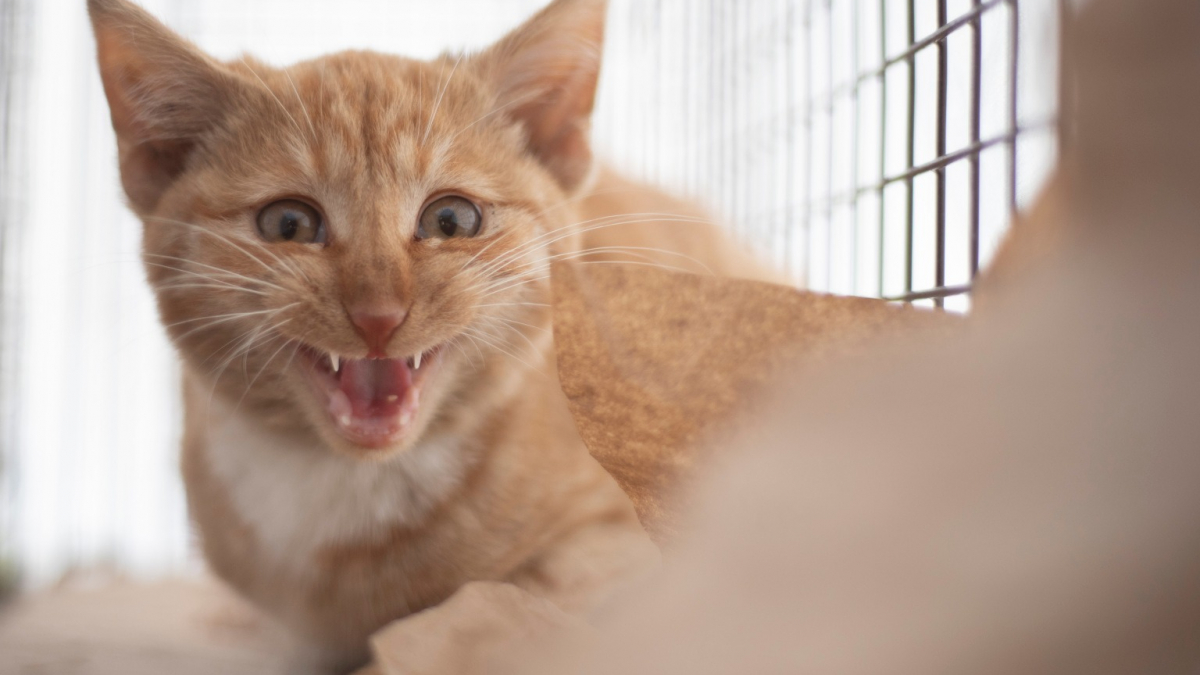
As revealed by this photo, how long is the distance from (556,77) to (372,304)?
43 cm

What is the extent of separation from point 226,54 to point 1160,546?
122cm

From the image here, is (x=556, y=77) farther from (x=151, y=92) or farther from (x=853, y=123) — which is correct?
(x=151, y=92)

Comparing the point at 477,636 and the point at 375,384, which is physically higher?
the point at 375,384

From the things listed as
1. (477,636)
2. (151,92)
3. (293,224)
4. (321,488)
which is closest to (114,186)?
(151,92)

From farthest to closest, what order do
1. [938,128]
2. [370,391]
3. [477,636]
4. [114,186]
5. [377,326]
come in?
1. [114,186]
2. [370,391]
3. [377,326]
4. [938,128]
5. [477,636]

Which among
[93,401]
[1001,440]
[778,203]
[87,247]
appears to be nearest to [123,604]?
[93,401]

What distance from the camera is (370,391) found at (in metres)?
0.95

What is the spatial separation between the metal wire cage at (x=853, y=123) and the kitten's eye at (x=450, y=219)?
0.43 meters

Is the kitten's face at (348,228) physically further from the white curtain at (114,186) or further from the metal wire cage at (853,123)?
the metal wire cage at (853,123)

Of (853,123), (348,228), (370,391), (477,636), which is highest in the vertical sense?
(853,123)

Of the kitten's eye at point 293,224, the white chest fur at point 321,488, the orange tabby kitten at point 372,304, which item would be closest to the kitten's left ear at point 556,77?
the orange tabby kitten at point 372,304

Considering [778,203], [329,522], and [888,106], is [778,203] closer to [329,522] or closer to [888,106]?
[888,106]

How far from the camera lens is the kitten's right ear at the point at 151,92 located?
93cm

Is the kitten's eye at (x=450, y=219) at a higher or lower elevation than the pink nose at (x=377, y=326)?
higher
